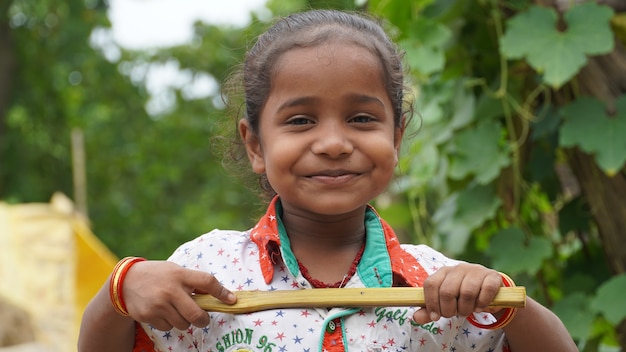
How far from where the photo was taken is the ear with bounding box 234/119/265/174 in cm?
198

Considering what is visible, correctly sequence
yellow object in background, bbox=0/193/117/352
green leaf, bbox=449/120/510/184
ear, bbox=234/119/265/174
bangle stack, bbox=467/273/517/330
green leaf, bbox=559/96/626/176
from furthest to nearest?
yellow object in background, bbox=0/193/117/352 → green leaf, bbox=449/120/510/184 → green leaf, bbox=559/96/626/176 → ear, bbox=234/119/265/174 → bangle stack, bbox=467/273/517/330

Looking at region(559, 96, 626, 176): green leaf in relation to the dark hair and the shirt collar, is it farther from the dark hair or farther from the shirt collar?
the shirt collar

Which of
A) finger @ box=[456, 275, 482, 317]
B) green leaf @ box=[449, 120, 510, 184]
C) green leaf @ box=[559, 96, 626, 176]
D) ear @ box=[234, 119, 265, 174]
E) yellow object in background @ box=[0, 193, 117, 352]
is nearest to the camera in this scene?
finger @ box=[456, 275, 482, 317]

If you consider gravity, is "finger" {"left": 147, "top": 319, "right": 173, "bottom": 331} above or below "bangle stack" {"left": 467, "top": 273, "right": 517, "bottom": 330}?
above

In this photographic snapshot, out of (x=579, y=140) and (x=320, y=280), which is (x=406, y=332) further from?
(x=579, y=140)

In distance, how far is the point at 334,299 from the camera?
66.9 inches

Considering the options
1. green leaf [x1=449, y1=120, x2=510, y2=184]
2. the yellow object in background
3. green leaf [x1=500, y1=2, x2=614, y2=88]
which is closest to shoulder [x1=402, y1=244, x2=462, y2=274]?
green leaf [x1=500, y1=2, x2=614, y2=88]

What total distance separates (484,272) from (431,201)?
7.13ft

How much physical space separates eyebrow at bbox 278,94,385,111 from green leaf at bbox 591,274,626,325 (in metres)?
1.37

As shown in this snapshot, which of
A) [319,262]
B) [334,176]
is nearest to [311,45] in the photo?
[334,176]

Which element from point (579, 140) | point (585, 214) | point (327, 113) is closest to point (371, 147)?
point (327, 113)

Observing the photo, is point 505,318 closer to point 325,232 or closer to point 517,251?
point 325,232

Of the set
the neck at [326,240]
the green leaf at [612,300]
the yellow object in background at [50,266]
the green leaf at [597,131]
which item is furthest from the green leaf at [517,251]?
the yellow object in background at [50,266]

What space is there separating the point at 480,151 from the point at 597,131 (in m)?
0.34
